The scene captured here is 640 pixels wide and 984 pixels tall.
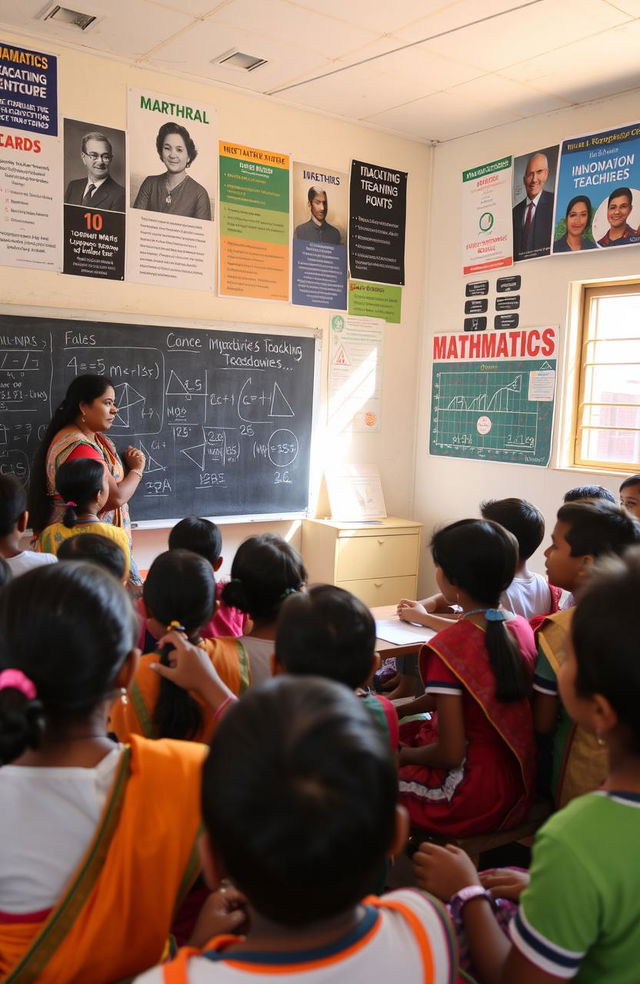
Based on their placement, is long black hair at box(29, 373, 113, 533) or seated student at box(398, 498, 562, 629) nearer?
seated student at box(398, 498, 562, 629)

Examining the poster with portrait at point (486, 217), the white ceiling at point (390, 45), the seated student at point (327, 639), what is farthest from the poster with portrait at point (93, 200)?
the seated student at point (327, 639)

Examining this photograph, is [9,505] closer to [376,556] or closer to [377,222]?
[376,556]

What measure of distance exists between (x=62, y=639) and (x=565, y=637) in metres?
0.91

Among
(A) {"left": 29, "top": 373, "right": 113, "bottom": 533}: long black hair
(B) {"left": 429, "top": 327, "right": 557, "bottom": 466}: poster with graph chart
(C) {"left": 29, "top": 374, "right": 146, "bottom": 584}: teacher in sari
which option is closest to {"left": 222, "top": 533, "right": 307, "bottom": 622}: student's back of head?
(C) {"left": 29, "top": 374, "right": 146, "bottom": 584}: teacher in sari

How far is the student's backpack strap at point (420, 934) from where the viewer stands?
0.75m

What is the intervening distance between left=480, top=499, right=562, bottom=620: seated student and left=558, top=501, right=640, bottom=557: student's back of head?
370mm

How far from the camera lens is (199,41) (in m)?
3.58

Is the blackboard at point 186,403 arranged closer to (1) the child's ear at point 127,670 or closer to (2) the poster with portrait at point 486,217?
(2) the poster with portrait at point 486,217

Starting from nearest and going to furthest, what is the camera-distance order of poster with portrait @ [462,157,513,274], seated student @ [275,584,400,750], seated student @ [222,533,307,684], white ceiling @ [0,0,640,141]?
seated student @ [275,584,400,750], seated student @ [222,533,307,684], white ceiling @ [0,0,640,141], poster with portrait @ [462,157,513,274]

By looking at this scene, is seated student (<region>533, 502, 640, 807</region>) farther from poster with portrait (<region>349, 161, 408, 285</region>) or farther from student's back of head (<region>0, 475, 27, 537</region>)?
poster with portrait (<region>349, 161, 408, 285</region>)

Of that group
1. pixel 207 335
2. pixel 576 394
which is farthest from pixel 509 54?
pixel 207 335

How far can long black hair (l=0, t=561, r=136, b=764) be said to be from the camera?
0.96m

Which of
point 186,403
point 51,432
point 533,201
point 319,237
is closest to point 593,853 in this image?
point 51,432

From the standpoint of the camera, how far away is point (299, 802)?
2.14 ft
